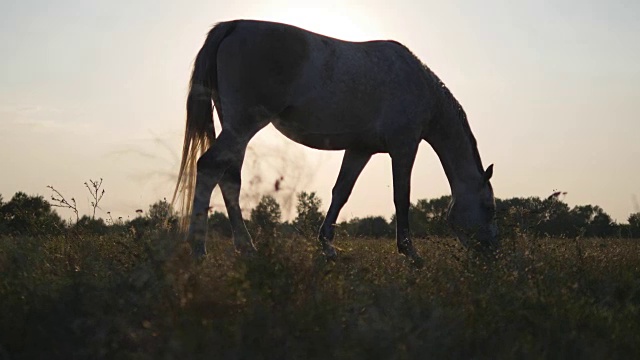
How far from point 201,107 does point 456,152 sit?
334 cm

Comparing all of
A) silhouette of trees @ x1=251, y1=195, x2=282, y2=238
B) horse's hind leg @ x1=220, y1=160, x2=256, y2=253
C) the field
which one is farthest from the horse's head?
silhouette of trees @ x1=251, y1=195, x2=282, y2=238

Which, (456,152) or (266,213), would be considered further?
(456,152)

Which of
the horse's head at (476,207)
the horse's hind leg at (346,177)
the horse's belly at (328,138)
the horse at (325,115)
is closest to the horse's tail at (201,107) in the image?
the horse at (325,115)

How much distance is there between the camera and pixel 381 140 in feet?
27.8

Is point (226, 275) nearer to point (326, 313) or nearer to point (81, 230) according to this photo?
point (326, 313)

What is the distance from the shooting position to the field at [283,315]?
355 centimetres

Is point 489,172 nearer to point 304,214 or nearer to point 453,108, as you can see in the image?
point 453,108

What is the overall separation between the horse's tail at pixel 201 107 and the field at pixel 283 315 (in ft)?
7.59

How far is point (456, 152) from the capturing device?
Result: 9.01m

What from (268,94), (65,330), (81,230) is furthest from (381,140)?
(65,330)

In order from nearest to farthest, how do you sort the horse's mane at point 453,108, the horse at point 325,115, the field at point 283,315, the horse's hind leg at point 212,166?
1. the field at point 283,315
2. the horse's hind leg at point 212,166
3. the horse at point 325,115
4. the horse's mane at point 453,108

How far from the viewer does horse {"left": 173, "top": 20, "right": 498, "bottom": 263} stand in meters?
7.03

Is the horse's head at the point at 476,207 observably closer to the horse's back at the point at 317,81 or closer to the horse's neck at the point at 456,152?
the horse's neck at the point at 456,152

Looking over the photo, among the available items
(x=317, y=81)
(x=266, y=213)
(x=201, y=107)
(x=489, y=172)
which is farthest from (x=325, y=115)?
(x=266, y=213)
